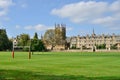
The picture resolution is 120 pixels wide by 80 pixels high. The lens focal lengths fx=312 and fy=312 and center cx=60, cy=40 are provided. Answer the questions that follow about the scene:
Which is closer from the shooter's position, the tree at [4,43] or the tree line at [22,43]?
the tree at [4,43]

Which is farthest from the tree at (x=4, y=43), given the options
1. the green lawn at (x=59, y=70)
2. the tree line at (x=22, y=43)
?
the green lawn at (x=59, y=70)

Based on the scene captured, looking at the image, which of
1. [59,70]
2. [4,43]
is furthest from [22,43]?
[59,70]

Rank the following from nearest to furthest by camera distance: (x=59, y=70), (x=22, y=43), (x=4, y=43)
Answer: (x=59, y=70) → (x=4, y=43) → (x=22, y=43)

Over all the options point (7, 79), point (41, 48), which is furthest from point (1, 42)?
point (7, 79)

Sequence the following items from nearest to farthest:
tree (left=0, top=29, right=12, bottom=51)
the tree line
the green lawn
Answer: the green lawn, tree (left=0, top=29, right=12, bottom=51), the tree line

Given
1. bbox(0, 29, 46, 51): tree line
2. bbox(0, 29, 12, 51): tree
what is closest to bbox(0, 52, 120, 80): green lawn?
bbox(0, 29, 46, 51): tree line

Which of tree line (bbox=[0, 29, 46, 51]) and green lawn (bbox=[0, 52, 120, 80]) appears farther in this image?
tree line (bbox=[0, 29, 46, 51])

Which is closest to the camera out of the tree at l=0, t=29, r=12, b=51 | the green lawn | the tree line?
the green lawn

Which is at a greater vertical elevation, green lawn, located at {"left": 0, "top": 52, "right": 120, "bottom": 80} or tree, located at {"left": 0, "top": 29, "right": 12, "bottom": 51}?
tree, located at {"left": 0, "top": 29, "right": 12, "bottom": 51}

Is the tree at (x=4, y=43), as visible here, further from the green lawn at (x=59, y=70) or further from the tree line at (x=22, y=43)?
the green lawn at (x=59, y=70)

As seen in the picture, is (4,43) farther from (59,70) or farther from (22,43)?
(59,70)

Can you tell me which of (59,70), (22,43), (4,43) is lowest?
(59,70)

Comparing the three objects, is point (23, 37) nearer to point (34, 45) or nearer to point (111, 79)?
point (34, 45)

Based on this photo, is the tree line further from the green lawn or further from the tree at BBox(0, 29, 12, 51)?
the green lawn
